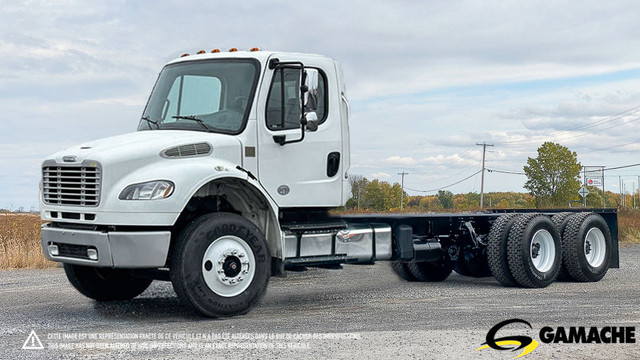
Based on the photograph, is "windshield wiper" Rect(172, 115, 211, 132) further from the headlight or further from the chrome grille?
the chrome grille

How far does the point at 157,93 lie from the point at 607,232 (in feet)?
27.1

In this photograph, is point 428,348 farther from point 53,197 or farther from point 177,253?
point 53,197

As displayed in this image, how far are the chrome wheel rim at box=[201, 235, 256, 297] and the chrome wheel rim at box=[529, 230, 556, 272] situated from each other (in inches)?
215

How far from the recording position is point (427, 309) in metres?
9.62

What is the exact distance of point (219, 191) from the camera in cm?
927

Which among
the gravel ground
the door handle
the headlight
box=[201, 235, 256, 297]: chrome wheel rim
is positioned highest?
the door handle

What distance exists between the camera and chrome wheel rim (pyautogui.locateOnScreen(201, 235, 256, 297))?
8.61 metres

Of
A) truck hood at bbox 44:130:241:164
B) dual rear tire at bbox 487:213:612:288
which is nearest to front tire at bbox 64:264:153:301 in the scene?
truck hood at bbox 44:130:241:164

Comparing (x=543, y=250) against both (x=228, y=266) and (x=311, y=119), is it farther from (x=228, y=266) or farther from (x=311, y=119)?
(x=228, y=266)

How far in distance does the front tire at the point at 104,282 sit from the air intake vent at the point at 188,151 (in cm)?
196

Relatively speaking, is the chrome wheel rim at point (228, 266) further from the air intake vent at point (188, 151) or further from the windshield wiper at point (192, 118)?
the windshield wiper at point (192, 118)

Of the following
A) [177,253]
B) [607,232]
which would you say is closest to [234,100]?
[177,253]

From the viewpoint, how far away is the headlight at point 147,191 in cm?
834

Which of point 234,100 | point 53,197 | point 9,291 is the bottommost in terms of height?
point 9,291
